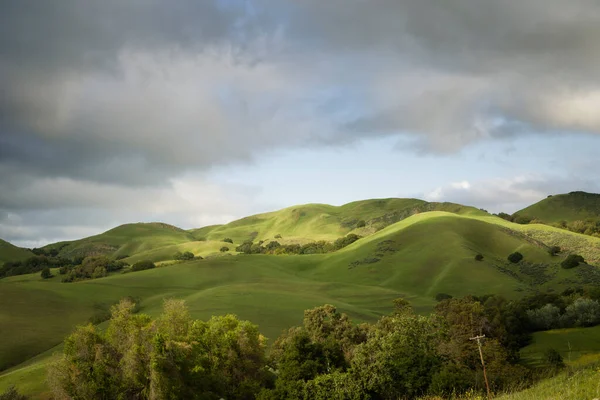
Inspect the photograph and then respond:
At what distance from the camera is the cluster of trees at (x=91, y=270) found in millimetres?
161675

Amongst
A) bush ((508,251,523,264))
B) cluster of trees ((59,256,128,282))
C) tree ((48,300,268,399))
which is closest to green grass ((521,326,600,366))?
tree ((48,300,268,399))

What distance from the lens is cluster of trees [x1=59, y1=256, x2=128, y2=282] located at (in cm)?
16168

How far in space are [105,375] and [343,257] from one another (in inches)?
5010

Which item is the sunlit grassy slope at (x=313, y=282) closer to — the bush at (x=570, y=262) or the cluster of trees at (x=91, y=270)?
the bush at (x=570, y=262)

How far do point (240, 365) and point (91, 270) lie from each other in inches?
4972

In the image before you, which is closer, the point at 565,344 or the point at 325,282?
the point at 565,344

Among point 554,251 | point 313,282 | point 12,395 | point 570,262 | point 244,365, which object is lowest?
point 244,365

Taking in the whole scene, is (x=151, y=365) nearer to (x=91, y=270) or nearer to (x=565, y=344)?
(x=565, y=344)

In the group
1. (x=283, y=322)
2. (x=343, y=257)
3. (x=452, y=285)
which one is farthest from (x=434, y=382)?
(x=343, y=257)

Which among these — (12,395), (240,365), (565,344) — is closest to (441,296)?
(565,344)

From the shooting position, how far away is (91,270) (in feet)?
542

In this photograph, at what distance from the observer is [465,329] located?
211 ft

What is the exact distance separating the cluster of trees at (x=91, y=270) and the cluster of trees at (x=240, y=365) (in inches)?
4603

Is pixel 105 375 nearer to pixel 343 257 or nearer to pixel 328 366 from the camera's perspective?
pixel 328 366
